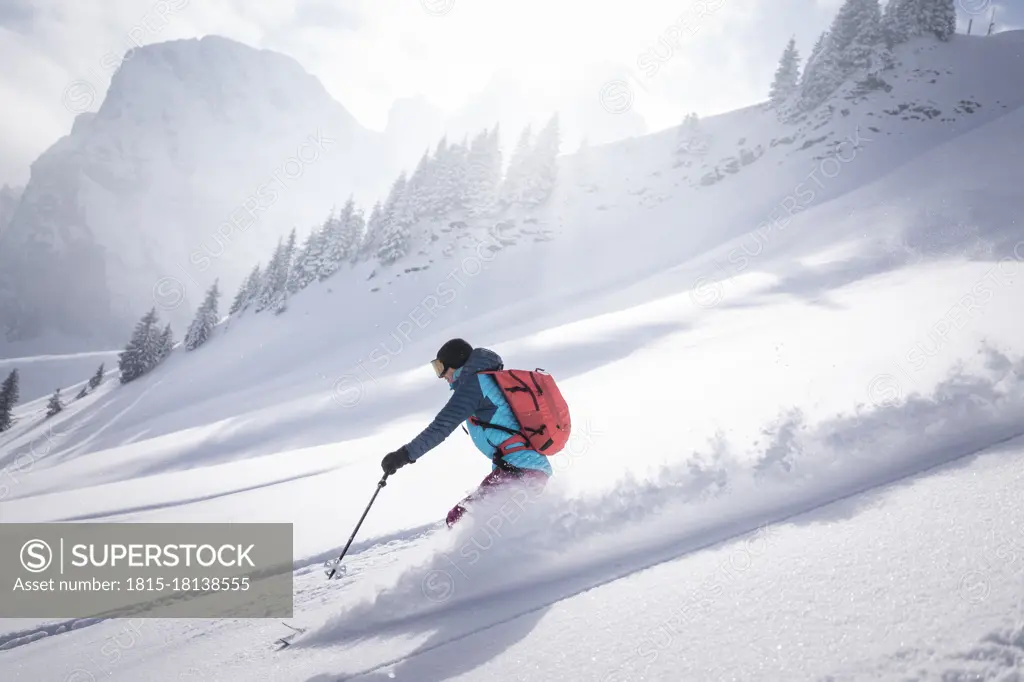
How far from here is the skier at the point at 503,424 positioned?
129 inches

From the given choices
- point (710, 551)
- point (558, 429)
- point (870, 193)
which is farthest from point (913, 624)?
point (870, 193)

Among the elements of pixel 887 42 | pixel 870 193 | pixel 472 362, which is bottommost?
pixel 472 362

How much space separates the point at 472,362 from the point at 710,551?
1.79 meters

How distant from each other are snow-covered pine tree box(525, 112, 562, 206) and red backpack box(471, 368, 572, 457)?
53524mm

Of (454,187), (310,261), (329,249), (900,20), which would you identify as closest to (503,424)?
(454,187)

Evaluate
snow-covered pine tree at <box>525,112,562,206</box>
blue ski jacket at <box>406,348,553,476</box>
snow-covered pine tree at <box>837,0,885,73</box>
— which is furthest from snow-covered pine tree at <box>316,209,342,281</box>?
blue ski jacket at <box>406,348,553,476</box>

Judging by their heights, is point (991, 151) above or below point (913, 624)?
above

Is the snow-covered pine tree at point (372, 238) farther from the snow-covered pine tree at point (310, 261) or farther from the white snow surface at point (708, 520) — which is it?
the white snow surface at point (708, 520)

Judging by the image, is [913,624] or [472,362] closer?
[913,624]

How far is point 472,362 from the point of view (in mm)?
3396

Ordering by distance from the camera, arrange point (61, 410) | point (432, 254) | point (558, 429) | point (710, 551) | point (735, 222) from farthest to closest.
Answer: point (61, 410)
point (432, 254)
point (735, 222)
point (558, 429)
point (710, 551)

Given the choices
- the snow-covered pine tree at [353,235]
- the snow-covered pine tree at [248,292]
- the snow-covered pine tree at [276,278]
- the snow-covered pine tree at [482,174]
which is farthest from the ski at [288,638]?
the snow-covered pine tree at [248,292]

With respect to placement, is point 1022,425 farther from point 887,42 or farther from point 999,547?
point 887,42

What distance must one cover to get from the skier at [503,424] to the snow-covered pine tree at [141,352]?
6755cm
